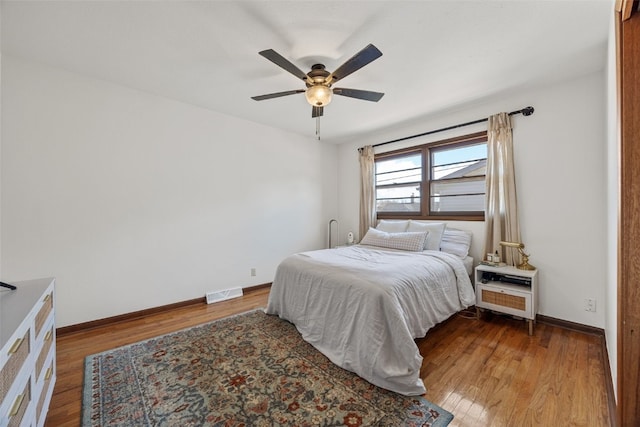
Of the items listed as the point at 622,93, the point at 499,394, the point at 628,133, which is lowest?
the point at 499,394

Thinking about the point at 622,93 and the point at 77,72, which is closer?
the point at 622,93

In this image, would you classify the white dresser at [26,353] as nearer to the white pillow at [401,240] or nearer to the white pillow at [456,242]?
the white pillow at [401,240]

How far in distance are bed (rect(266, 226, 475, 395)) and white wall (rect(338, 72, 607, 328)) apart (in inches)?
33.8

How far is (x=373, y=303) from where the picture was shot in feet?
5.81

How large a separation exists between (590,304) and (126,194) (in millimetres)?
4794

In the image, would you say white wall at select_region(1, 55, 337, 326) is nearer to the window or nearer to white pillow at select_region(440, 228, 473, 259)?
the window

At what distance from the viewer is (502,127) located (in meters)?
2.86

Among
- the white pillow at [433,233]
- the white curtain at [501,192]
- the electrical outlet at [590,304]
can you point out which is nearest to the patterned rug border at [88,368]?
the white pillow at [433,233]

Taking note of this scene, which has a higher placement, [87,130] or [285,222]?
[87,130]

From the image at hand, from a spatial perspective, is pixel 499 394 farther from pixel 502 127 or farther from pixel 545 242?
pixel 502 127


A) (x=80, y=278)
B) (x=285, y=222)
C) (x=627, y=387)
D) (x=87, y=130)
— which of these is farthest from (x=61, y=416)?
(x=285, y=222)

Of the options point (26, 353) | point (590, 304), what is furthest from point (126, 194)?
point (590, 304)

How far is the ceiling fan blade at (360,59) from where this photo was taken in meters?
1.62

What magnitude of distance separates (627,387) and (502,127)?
8.66 feet
